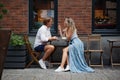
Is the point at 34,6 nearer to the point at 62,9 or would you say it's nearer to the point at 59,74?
the point at 62,9

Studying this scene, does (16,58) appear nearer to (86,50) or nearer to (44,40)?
(44,40)

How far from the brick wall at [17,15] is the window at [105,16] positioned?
211cm

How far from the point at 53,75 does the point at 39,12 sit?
289 cm

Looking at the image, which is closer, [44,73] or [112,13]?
[44,73]

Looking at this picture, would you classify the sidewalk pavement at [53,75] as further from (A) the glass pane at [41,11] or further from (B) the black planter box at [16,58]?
(A) the glass pane at [41,11]

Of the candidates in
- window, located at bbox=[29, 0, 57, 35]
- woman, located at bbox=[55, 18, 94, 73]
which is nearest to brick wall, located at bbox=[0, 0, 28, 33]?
window, located at bbox=[29, 0, 57, 35]

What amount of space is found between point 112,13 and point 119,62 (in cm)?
153

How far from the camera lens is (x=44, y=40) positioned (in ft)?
36.3

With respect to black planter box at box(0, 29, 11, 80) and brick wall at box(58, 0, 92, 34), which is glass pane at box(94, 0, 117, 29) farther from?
black planter box at box(0, 29, 11, 80)

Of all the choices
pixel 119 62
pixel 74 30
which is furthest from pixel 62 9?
pixel 119 62

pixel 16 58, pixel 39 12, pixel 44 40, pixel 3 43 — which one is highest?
pixel 39 12

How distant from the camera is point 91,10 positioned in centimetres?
1205

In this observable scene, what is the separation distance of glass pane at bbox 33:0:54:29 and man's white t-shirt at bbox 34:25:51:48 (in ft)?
3.56

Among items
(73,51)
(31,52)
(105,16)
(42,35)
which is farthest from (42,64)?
(105,16)
